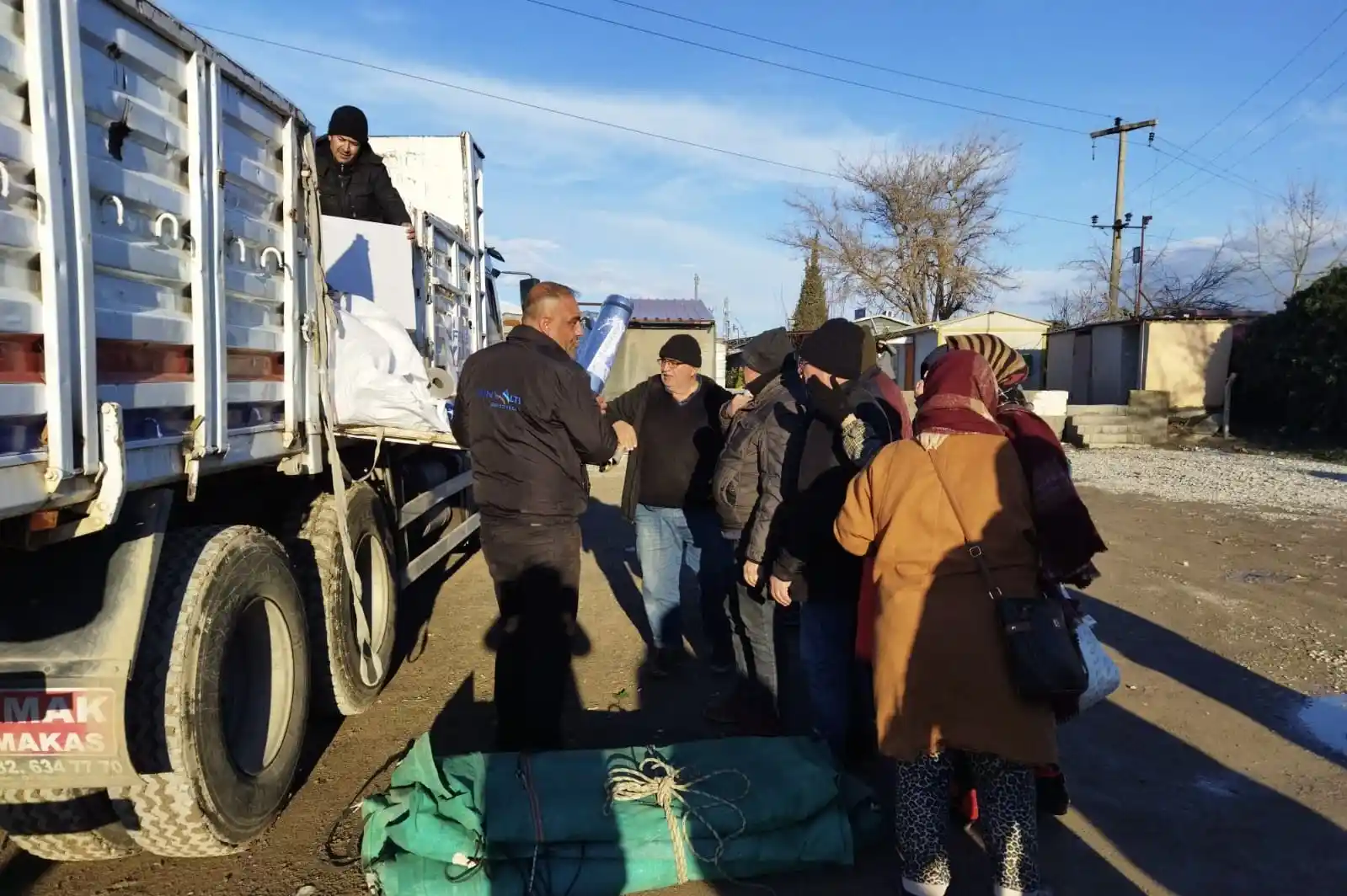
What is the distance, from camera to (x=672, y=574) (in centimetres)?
500

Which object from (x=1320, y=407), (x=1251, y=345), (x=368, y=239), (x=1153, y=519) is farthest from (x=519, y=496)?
(x=1251, y=345)

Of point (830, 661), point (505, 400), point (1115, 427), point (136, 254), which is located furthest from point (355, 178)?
point (1115, 427)

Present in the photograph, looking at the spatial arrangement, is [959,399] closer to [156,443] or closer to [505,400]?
[505,400]

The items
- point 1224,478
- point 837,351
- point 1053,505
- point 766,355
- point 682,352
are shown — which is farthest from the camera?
point 1224,478

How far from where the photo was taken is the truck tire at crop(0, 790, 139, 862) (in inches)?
108

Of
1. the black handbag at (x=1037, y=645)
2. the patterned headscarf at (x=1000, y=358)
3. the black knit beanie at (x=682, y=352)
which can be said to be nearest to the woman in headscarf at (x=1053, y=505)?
the black handbag at (x=1037, y=645)

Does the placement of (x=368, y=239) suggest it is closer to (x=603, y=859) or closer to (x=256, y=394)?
→ (x=256, y=394)

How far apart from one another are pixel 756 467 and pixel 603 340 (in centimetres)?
243

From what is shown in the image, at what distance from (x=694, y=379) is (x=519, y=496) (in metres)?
1.63

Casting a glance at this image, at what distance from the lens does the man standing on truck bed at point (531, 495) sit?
3.55 m

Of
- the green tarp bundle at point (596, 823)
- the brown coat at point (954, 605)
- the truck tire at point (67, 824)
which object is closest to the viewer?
the brown coat at point (954, 605)

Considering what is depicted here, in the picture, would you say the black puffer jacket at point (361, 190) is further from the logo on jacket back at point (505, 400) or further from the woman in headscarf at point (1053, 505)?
the woman in headscarf at point (1053, 505)

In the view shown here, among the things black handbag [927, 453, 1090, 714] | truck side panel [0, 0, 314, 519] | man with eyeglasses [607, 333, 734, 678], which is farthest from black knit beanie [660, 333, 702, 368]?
black handbag [927, 453, 1090, 714]

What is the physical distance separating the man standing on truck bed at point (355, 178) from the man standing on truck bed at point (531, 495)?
243 centimetres
